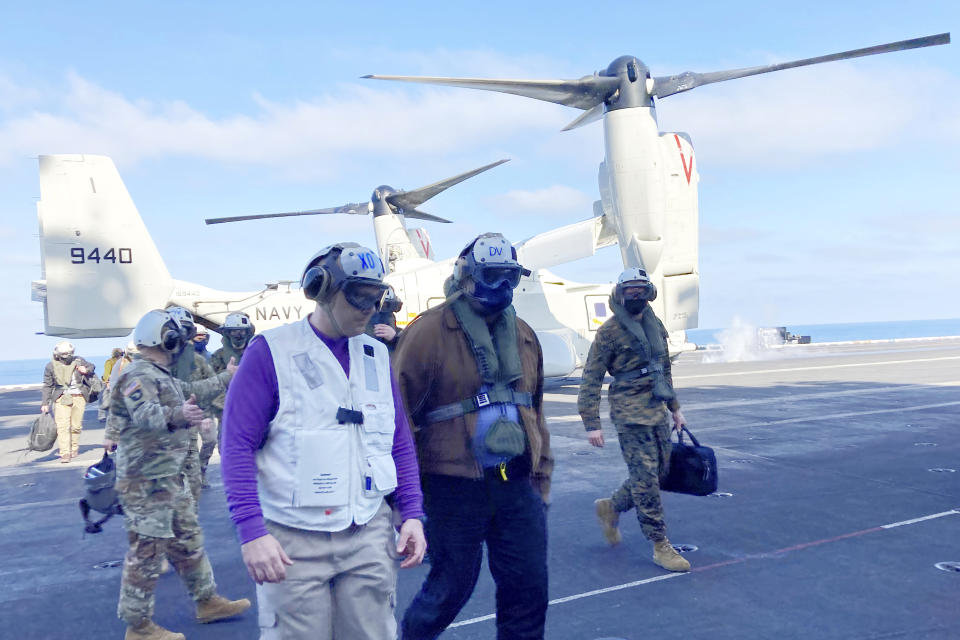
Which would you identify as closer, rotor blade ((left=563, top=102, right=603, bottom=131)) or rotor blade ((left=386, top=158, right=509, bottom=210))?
rotor blade ((left=563, top=102, right=603, bottom=131))

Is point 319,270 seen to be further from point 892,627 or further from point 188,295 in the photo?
point 188,295

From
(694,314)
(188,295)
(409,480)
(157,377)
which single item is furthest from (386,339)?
(188,295)

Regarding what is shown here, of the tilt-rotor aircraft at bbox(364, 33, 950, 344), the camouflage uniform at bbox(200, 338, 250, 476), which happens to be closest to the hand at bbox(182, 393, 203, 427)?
the camouflage uniform at bbox(200, 338, 250, 476)

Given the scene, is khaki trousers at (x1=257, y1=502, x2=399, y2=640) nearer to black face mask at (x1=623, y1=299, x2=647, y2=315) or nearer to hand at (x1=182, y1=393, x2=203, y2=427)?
hand at (x1=182, y1=393, x2=203, y2=427)

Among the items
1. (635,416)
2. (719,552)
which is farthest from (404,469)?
(719,552)

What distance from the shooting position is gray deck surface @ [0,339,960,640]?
428 centimetres

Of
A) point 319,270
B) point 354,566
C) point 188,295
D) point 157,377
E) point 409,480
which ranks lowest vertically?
point 354,566

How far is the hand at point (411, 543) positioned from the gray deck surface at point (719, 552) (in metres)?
1.88

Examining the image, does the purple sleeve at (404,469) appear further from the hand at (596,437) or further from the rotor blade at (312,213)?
the rotor blade at (312,213)

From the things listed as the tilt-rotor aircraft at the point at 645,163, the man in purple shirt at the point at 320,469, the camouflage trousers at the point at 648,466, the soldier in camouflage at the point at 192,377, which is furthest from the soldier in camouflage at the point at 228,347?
the tilt-rotor aircraft at the point at 645,163

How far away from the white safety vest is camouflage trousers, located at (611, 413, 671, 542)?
3.21m

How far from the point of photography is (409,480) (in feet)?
8.95

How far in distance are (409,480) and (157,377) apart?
2.43 metres

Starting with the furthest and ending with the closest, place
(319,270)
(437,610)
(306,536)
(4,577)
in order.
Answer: (4,577) < (437,610) < (319,270) < (306,536)
